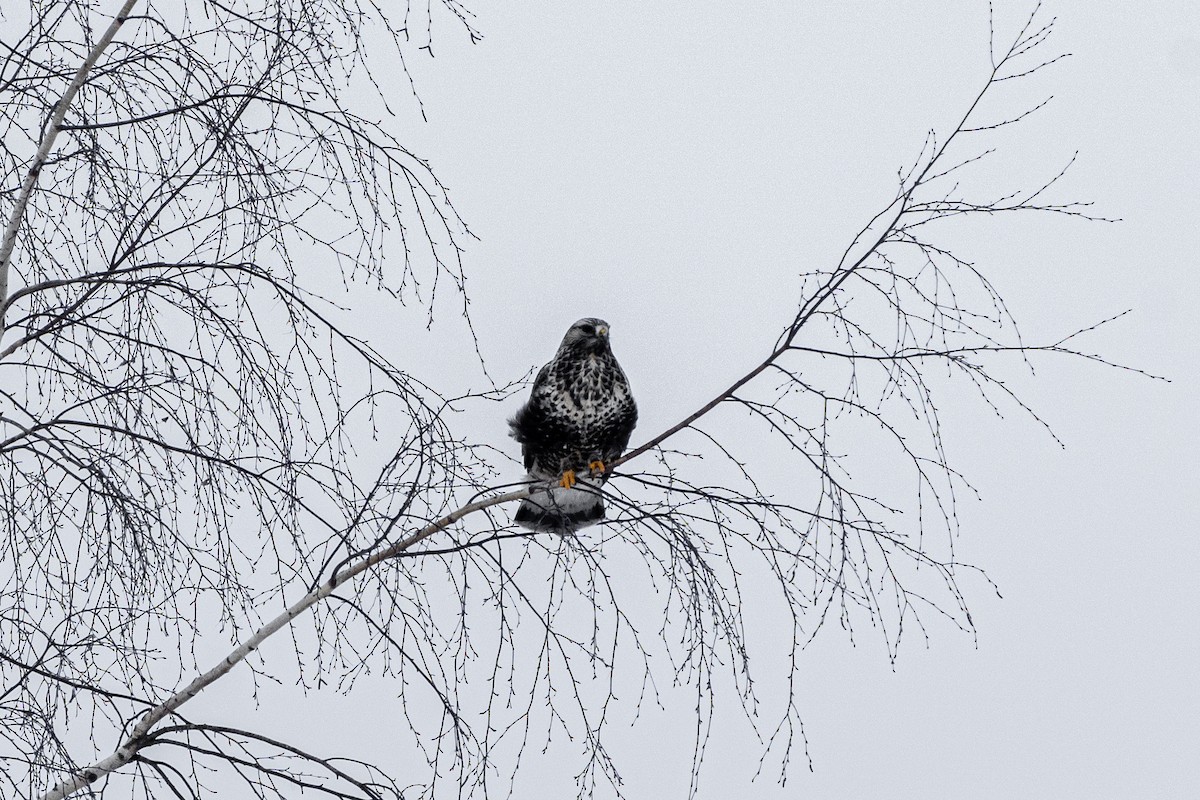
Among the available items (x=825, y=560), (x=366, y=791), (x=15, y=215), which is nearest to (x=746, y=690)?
(x=825, y=560)

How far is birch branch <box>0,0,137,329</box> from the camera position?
12.2 ft

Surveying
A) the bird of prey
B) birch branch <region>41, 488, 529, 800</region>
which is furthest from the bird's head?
birch branch <region>41, 488, 529, 800</region>

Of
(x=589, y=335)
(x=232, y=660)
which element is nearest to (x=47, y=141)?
(x=232, y=660)

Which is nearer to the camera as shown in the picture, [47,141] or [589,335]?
[47,141]

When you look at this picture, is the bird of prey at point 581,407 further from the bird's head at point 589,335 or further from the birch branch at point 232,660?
the birch branch at point 232,660

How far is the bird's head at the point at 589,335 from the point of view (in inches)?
238

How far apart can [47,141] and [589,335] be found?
275 centimetres

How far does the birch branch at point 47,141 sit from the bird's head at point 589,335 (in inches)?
104

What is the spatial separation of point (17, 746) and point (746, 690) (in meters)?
1.86

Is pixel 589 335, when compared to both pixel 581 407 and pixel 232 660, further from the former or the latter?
pixel 232 660

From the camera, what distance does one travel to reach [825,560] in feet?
12.2

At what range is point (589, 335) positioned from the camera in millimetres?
6078

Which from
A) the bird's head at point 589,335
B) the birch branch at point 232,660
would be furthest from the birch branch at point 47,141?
the bird's head at point 589,335

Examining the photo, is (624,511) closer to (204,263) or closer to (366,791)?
(366,791)
